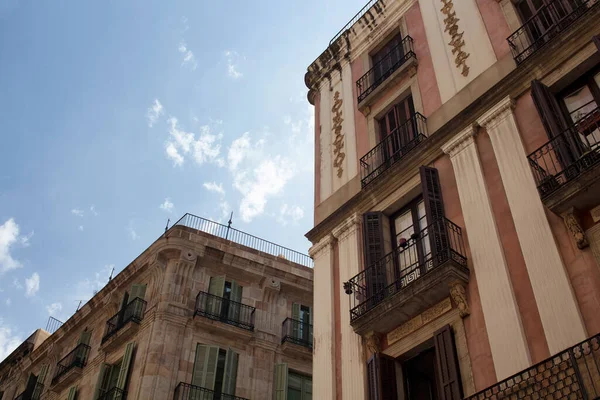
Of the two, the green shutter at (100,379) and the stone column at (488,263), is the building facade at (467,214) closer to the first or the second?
the stone column at (488,263)

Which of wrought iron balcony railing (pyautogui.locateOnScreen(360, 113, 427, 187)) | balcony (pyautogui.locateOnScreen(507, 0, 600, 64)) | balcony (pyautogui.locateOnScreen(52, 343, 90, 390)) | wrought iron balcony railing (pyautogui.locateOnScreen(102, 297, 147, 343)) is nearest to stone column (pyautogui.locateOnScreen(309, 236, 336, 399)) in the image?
wrought iron balcony railing (pyautogui.locateOnScreen(360, 113, 427, 187))

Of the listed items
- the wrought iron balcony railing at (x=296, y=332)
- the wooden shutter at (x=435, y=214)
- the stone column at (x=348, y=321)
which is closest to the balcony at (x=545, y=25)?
the wooden shutter at (x=435, y=214)

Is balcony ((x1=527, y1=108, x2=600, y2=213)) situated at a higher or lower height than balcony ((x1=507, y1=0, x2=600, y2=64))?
lower

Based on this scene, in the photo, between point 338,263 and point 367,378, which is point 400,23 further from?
point 367,378

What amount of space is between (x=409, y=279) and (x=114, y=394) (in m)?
13.5

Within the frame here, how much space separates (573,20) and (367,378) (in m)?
7.82

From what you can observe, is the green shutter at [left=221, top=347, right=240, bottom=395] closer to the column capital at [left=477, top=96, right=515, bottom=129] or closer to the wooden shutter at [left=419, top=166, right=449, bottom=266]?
the wooden shutter at [left=419, top=166, right=449, bottom=266]

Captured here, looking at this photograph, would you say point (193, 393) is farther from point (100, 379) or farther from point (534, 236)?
point (534, 236)

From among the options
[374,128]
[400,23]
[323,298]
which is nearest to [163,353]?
[323,298]

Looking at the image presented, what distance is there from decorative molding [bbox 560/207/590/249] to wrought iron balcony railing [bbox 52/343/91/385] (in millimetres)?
21351

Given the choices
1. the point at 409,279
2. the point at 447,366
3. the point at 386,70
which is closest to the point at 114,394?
the point at 409,279

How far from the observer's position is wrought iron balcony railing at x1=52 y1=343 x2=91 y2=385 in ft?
87.2

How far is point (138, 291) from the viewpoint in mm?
25359

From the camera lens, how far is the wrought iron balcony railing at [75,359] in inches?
1046
